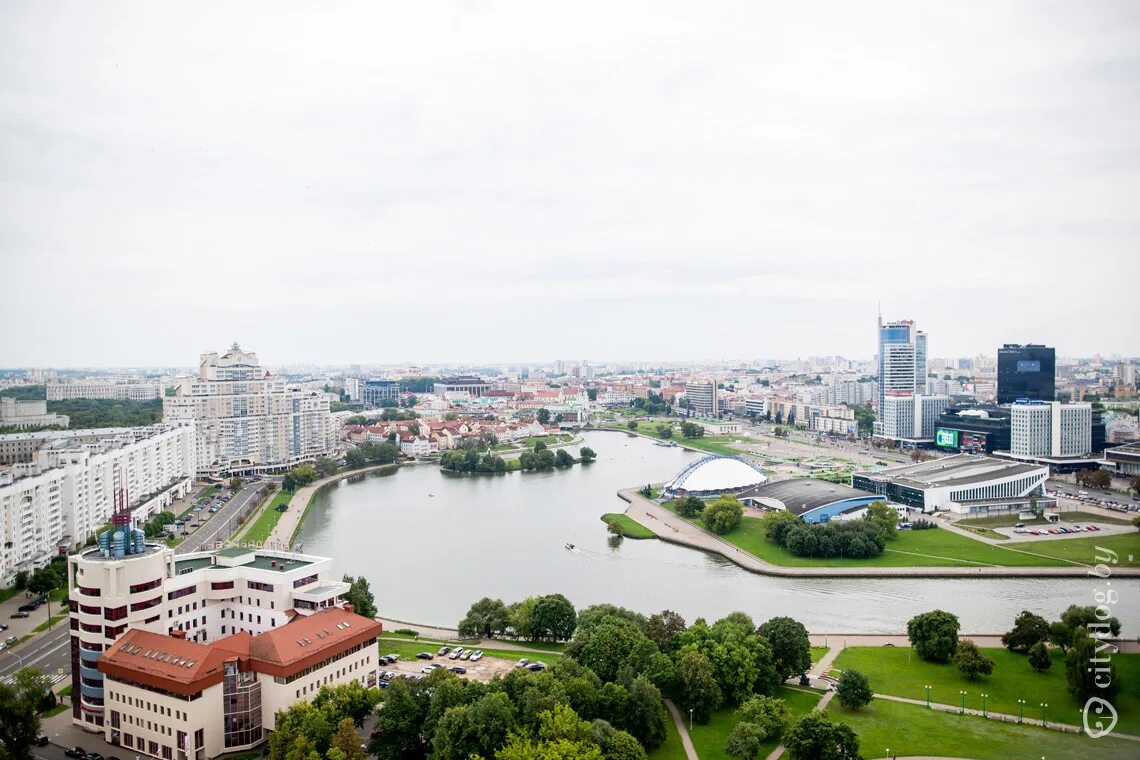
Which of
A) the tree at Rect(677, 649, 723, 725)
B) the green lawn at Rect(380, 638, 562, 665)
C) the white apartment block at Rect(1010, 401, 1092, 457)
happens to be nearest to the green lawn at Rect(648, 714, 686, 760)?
the tree at Rect(677, 649, 723, 725)

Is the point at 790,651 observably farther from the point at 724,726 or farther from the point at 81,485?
the point at 81,485

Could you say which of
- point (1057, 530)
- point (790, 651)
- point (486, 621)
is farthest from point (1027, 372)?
point (486, 621)

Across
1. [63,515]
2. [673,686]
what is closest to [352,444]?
[63,515]

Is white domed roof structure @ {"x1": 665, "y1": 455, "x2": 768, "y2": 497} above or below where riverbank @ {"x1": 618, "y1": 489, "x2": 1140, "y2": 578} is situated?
above

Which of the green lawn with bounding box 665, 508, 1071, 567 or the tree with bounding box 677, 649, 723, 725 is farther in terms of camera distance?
the green lawn with bounding box 665, 508, 1071, 567

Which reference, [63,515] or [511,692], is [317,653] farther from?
[63,515]

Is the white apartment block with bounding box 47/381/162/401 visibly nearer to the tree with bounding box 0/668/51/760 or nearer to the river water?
the river water
